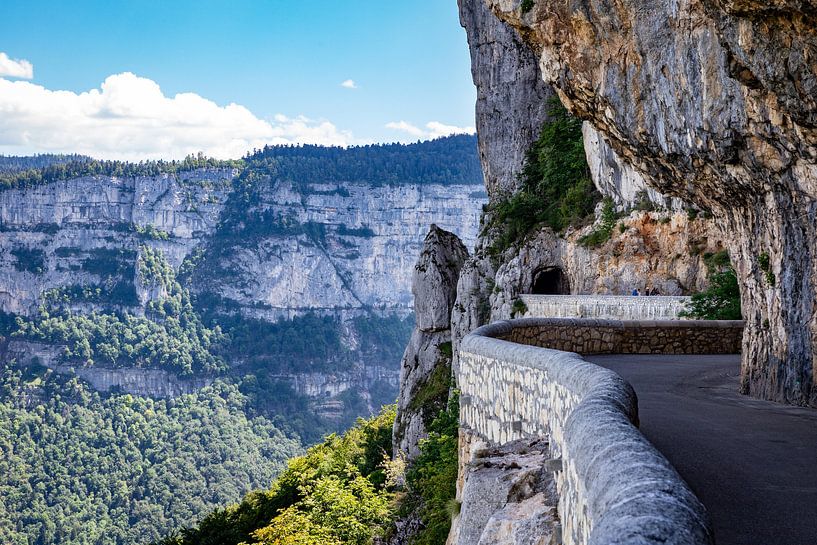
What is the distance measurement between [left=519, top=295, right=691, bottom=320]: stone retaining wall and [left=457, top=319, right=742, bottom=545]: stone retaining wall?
8265mm

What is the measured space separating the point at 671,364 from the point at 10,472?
13741 cm

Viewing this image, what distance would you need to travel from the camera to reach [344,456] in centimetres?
5144

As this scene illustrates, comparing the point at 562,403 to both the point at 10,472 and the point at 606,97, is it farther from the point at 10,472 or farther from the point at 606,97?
the point at 10,472

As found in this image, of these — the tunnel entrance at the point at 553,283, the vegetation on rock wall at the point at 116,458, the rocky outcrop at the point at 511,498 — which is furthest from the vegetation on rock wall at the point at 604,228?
the vegetation on rock wall at the point at 116,458

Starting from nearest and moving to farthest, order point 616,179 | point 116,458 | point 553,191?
1. point 616,179
2. point 553,191
3. point 116,458

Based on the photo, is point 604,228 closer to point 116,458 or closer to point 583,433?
point 583,433

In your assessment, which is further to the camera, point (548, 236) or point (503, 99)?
point (503, 99)

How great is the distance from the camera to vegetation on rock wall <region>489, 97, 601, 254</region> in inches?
1748

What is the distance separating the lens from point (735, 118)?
11461 mm

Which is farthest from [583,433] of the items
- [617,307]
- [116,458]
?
[116,458]

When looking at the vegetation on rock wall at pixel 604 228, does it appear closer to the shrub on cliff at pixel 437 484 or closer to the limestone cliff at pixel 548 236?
the limestone cliff at pixel 548 236

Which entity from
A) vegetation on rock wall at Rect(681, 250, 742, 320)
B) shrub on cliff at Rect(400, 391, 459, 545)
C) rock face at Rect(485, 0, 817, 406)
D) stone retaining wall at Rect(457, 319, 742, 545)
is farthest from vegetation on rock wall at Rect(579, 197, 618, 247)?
stone retaining wall at Rect(457, 319, 742, 545)

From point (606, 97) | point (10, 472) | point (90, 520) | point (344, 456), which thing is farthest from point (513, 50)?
point (10, 472)

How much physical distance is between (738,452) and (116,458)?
506ft
